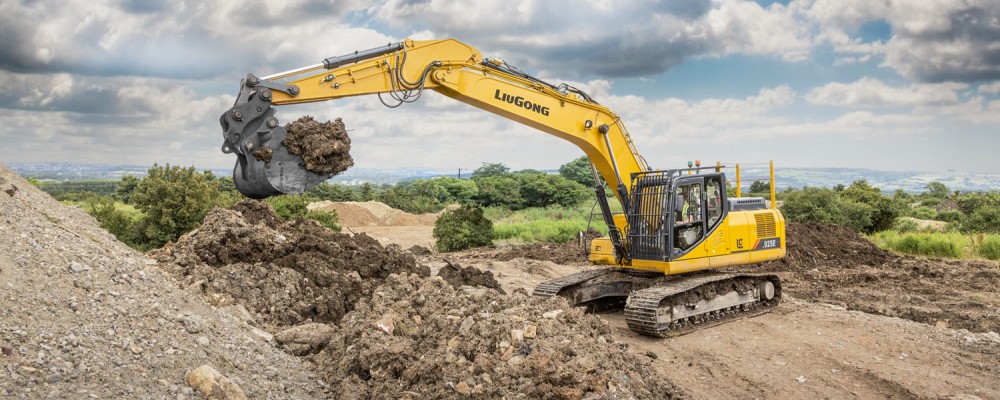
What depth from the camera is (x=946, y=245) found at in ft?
56.5

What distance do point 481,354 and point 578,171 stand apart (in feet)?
113

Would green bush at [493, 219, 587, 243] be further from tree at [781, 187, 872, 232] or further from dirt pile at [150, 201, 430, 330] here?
dirt pile at [150, 201, 430, 330]

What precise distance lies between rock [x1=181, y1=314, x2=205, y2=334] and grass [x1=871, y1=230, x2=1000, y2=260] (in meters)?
16.7

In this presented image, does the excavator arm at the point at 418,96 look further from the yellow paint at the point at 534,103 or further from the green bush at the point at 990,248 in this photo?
the green bush at the point at 990,248

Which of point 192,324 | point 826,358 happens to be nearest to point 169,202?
point 192,324

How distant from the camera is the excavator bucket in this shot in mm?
6977

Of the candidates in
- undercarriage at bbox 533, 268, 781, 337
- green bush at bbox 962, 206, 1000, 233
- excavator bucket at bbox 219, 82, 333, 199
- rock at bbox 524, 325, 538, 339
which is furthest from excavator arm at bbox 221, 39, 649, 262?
green bush at bbox 962, 206, 1000, 233

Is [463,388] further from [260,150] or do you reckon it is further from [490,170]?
[490,170]

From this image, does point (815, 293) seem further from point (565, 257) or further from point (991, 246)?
point (991, 246)

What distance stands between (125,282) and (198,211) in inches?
283

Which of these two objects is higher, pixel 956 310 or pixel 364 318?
pixel 364 318

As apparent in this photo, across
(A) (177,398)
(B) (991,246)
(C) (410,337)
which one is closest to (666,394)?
(C) (410,337)

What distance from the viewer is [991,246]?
16688 mm

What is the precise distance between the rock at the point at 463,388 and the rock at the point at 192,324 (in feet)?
7.99
